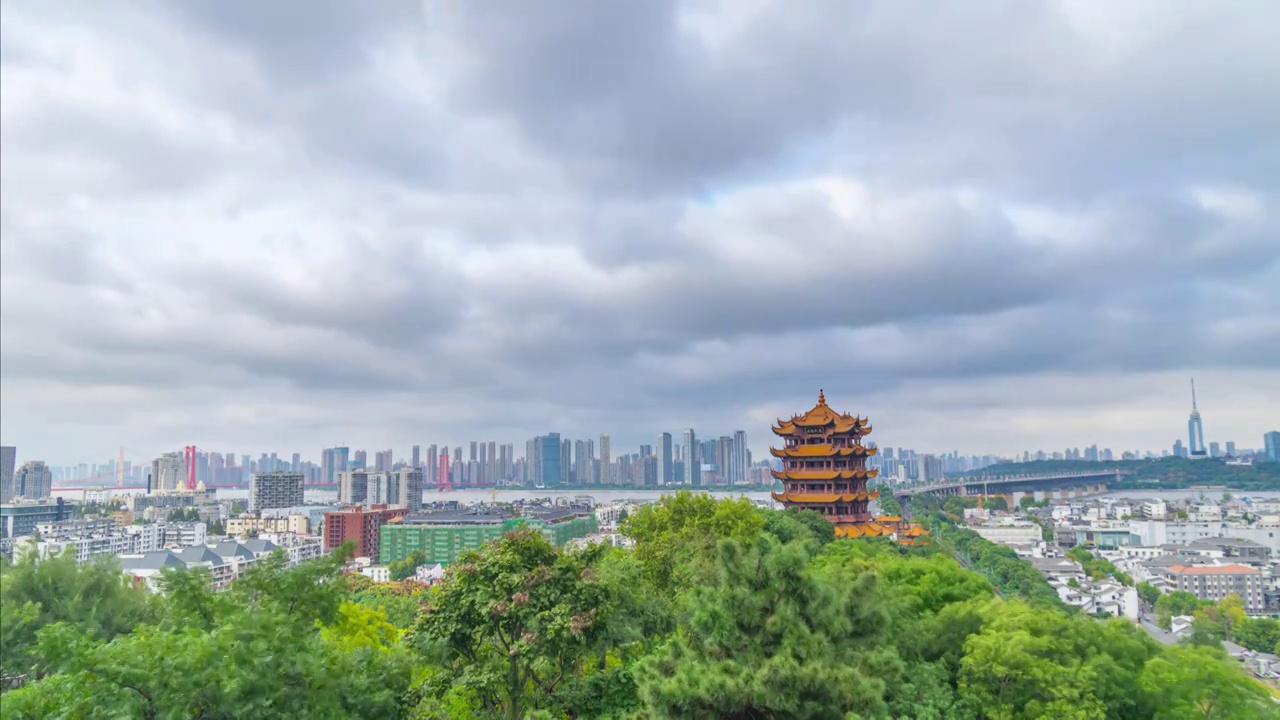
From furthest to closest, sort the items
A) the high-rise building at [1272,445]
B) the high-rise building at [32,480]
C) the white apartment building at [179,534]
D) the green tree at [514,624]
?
1. the high-rise building at [1272,445]
2. the high-rise building at [32,480]
3. the white apartment building at [179,534]
4. the green tree at [514,624]

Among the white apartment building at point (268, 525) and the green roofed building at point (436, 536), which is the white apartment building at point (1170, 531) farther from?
the white apartment building at point (268, 525)

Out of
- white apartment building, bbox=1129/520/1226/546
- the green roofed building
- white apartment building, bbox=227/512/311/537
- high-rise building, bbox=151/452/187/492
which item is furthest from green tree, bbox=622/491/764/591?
high-rise building, bbox=151/452/187/492

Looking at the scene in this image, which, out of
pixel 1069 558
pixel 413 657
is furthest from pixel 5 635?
pixel 1069 558

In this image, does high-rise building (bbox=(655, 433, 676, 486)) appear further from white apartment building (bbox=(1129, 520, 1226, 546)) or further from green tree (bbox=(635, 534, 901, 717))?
green tree (bbox=(635, 534, 901, 717))

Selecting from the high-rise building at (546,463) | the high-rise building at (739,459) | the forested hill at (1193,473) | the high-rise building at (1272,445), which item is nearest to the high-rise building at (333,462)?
the high-rise building at (546,463)

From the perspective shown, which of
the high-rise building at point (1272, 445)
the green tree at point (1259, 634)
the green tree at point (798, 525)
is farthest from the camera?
the high-rise building at point (1272, 445)
